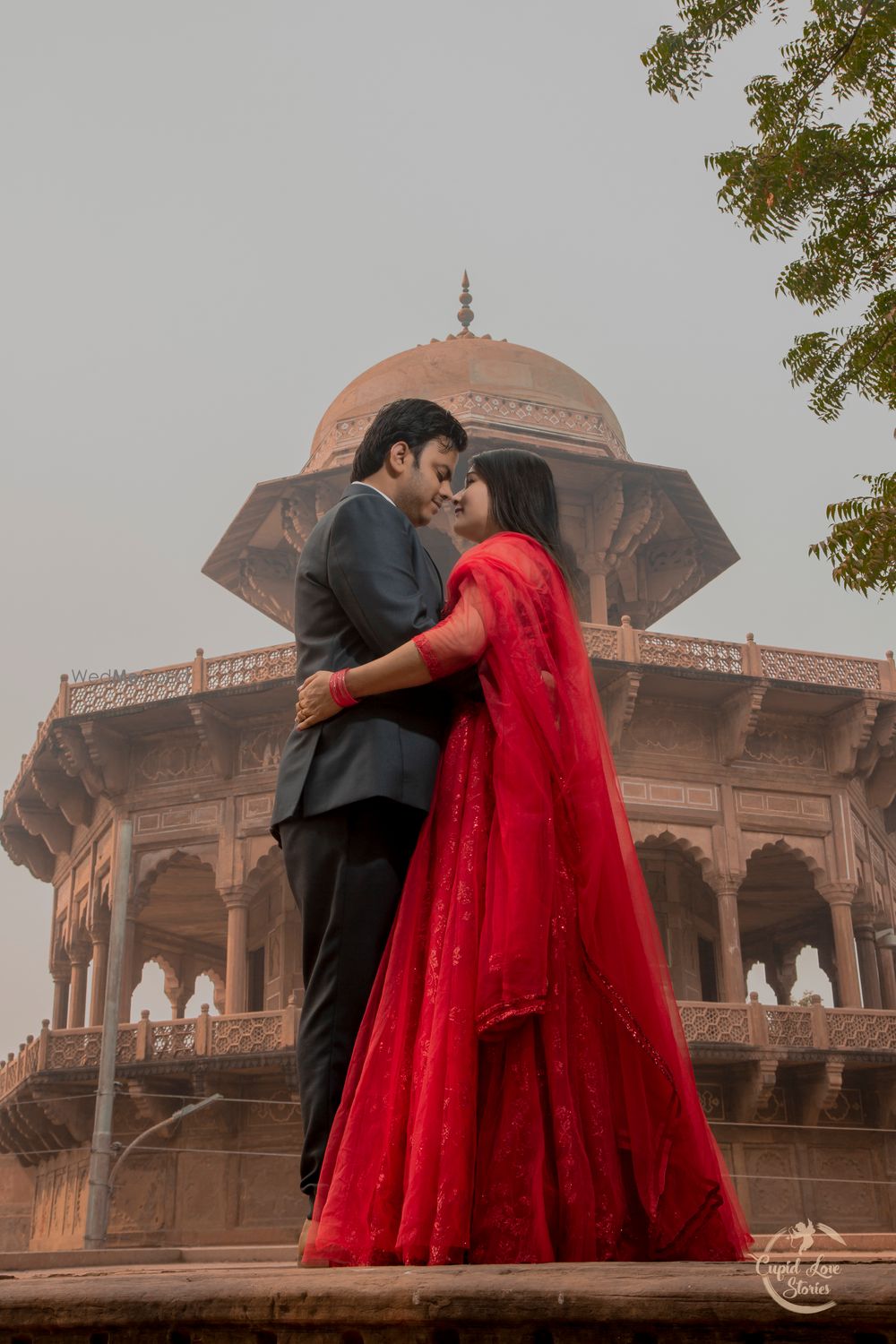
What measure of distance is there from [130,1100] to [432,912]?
14.7 meters

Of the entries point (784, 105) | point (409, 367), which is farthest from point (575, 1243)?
point (409, 367)

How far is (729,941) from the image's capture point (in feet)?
55.8

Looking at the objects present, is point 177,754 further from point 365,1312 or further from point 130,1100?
point 365,1312

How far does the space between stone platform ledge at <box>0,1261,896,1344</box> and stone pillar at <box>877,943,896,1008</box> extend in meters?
17.4

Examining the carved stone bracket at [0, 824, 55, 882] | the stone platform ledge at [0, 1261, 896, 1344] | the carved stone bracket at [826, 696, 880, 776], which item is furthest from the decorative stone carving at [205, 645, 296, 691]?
the stone platform ledge at [0, 1261, 896, 1344]

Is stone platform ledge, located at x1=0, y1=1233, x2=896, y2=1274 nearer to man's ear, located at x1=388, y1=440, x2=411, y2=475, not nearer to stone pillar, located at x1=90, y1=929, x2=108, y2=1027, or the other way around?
man's ear, located at x1=388, y1=440, x2=411, y2=475

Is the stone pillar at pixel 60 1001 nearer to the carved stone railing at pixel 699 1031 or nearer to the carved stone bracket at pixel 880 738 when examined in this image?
the carved stone railing at pixel 699 1031

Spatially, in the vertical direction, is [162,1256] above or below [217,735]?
below

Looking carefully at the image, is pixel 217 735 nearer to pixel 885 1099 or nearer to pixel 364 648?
pixel 885 1099

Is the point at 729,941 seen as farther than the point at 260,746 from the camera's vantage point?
No

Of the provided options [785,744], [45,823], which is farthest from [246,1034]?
[785,744]

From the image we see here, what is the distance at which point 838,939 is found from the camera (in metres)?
17.2

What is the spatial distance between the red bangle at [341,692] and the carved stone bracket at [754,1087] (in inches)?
542

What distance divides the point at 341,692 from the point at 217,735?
14903 millimetres
